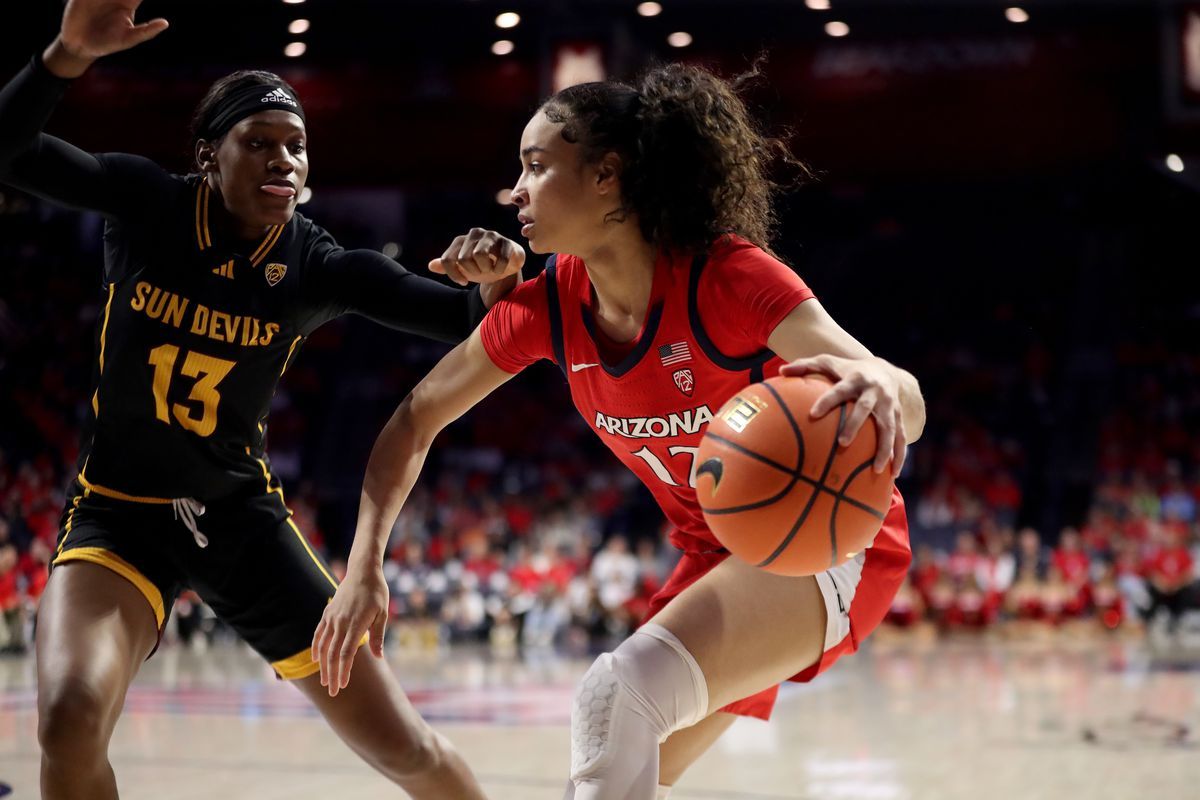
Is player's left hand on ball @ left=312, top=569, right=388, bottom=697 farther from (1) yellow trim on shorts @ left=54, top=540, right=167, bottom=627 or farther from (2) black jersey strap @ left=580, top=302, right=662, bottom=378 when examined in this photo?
(2) black jersey strap @ left=580, top=302, right=662, bottom=378

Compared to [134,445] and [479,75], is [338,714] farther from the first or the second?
[479,75]

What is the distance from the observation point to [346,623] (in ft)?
8.76

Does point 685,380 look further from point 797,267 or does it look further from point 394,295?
point 797,267

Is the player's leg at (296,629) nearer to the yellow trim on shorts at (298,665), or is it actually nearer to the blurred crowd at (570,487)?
the yellow trim on shorts at (298,665)

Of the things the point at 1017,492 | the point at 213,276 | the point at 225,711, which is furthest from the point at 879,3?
the point at 213,276

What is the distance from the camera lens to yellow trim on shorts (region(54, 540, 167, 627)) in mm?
2945

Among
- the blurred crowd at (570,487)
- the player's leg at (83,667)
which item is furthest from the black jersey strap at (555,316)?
the blurred crowd at (570,487)

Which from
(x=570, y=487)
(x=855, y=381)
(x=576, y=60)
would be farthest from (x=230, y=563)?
(x=570, y=487)

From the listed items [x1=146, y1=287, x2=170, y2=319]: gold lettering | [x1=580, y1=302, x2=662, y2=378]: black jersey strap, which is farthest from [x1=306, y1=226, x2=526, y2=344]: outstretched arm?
[x1=580, y1=302, x2=662, y2=378]: black jersey strap

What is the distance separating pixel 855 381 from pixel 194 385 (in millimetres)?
1723

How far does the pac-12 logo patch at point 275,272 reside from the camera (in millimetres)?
3178

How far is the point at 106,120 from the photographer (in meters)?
12.5

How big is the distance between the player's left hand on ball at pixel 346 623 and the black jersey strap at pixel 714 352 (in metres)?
0.85

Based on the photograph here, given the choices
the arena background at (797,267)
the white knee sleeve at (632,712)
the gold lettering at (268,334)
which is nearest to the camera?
the white knee sleeve at (632,712)
